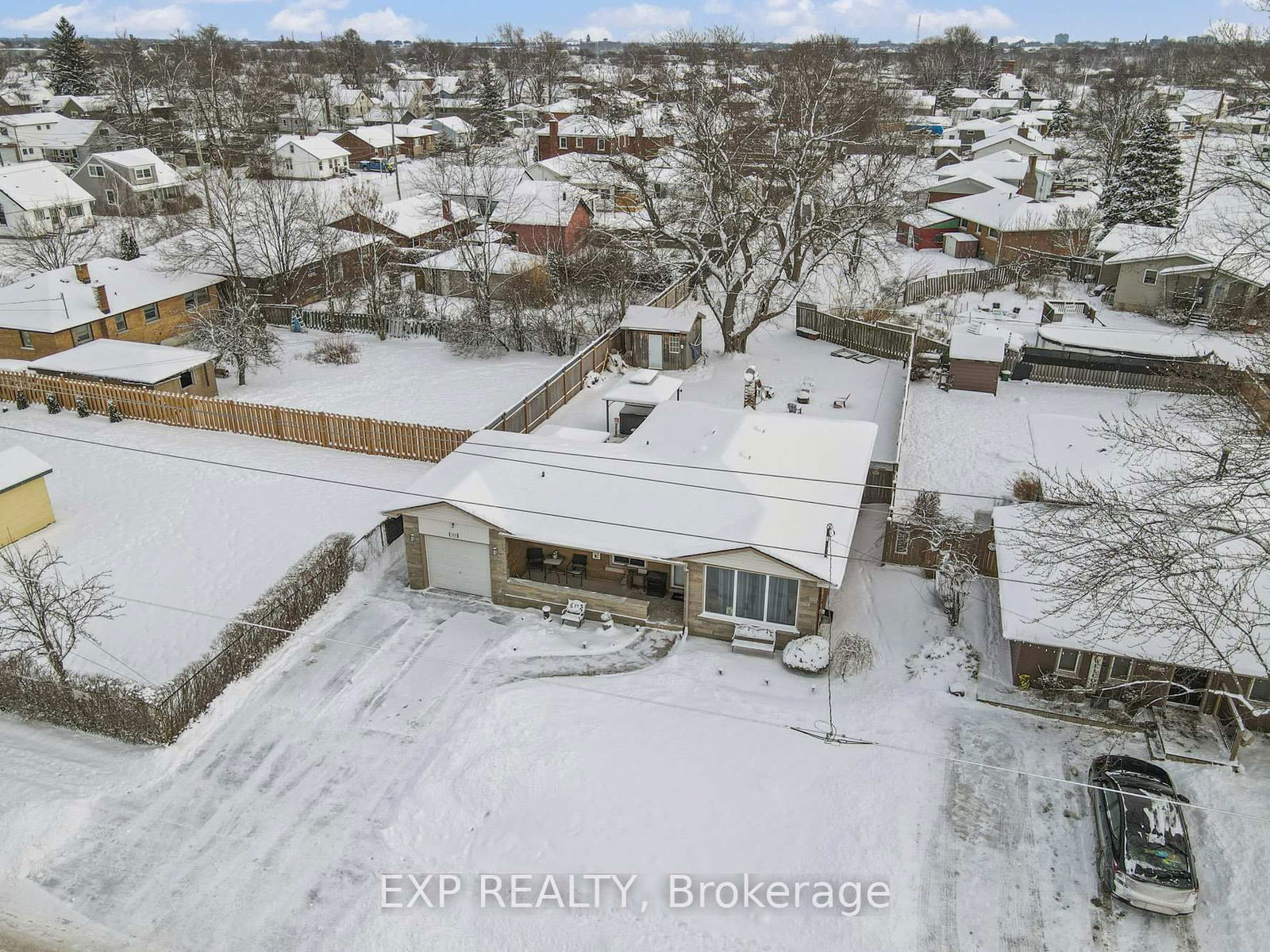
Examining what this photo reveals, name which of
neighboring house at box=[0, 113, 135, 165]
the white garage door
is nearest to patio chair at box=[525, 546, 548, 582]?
the white garage door

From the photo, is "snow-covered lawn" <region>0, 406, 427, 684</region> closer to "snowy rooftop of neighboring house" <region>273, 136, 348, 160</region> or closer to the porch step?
the porch step

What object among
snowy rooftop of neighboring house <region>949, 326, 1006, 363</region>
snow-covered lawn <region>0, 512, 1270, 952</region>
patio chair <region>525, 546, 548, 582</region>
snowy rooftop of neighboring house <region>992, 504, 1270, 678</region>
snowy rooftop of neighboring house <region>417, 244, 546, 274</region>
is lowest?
snow-covered lawn <region>0, 512, 1270, 952</region>

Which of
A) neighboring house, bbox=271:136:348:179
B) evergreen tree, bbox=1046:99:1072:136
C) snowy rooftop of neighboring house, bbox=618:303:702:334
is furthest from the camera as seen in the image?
evergreen tree, bbox=1046:99:1072:136

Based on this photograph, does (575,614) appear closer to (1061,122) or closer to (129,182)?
(129,182)

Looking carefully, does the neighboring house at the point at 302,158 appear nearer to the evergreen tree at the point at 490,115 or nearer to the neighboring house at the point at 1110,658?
the evergreen tree at the point at 490,115

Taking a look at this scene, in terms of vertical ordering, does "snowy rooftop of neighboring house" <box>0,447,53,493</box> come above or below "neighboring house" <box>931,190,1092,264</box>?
below

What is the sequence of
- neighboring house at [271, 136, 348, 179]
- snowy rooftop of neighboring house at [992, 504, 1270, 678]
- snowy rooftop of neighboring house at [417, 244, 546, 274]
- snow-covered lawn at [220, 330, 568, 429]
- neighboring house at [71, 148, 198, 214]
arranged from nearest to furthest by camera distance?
snowy rooftop of neighboring house at [992, 504, 1270, 678] < snow-covered lawn at [220, 330, 568, 429] < snowy rooftop of neighboring house at [417, 244, 546, 274] < neighboring house at [71, 148, 198, 214] < neighboring house at [271, 136, 348, 179]

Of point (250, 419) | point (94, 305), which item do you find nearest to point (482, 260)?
point (250, 419)

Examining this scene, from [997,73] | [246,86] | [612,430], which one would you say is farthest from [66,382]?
[997,73]
